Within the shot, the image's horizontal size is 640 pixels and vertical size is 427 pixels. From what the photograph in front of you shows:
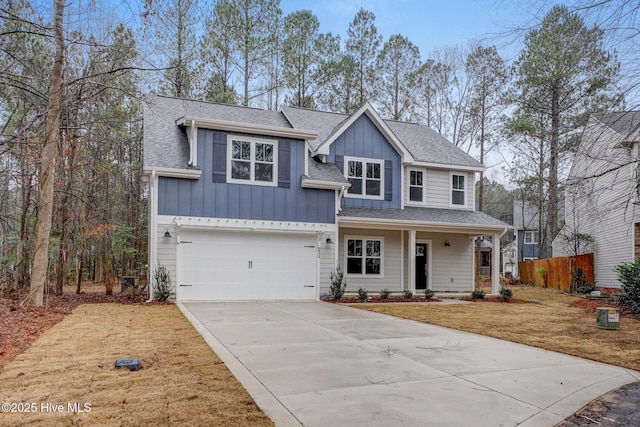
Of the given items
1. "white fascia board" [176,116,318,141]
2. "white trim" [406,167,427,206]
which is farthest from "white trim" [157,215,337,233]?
"white trim" [406,167,427,206]

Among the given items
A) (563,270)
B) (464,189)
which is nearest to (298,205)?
(464,189)

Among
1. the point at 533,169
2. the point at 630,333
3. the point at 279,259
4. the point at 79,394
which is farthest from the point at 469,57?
the point at 79,394

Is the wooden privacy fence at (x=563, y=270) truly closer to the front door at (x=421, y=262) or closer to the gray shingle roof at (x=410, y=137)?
the gray shingle roof at (x=410, y=137)

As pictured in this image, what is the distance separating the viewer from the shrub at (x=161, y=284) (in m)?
12.3

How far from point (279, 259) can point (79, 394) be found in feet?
32.3

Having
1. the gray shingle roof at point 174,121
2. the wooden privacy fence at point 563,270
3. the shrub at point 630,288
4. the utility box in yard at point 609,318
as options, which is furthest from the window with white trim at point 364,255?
the wooden privacy fence at point 563,270

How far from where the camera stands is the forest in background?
10.4m

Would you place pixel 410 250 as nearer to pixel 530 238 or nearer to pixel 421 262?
pixel 421 262

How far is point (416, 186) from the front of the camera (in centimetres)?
1744

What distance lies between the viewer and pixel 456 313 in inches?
445

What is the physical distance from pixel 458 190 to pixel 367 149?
4324 mm

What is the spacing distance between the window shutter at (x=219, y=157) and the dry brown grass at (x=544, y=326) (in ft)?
17.4

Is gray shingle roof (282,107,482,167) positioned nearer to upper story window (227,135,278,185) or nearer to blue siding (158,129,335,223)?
blue siding (158,129,335,223)

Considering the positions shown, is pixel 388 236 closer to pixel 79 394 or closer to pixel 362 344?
pixel 362 344
